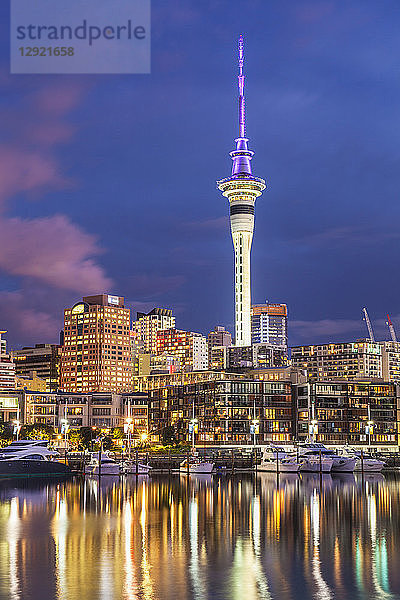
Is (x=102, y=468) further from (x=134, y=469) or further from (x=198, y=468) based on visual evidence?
(x=198, y=468)

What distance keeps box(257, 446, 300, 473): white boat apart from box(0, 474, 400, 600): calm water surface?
41.1 metres

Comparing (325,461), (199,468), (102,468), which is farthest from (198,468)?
(325,461)

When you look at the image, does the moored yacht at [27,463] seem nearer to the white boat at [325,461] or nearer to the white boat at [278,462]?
the white boat at [278,462]

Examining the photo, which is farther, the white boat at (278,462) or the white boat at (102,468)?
the white boat at (278,462)

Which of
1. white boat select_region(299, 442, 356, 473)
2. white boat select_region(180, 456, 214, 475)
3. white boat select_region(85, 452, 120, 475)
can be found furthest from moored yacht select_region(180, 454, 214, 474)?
white boat select_region(299, 442, 356, 473)

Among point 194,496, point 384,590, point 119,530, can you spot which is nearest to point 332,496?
point 194,496

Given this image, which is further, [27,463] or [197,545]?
[27,463]

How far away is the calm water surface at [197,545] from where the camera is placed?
43.2m

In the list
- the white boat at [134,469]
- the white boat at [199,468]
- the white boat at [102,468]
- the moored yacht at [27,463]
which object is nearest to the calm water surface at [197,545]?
the moored yacht at [27,463]

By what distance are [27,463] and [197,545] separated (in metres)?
68.2

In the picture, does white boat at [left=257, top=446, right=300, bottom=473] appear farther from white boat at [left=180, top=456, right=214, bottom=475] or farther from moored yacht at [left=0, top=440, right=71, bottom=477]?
moored yacht at [left=0, top=440, right=71, bottom=477]

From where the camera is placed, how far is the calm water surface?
43156 millimetres

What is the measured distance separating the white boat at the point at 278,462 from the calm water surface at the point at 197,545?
41.1 meters

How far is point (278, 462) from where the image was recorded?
147500mm
